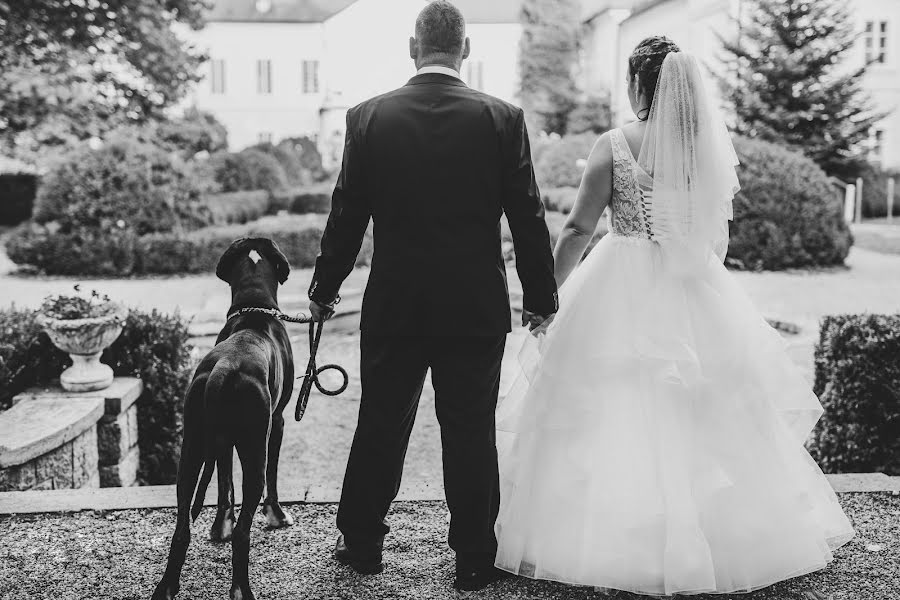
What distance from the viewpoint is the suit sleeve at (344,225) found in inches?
119

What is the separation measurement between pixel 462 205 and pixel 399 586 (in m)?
1.38

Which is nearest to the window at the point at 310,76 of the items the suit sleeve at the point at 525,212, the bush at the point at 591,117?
the bush at the point at 591,117

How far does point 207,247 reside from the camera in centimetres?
1425

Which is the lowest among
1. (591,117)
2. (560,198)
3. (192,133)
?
(560,198)

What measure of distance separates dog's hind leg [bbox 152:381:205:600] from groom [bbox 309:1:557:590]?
575 millimetres

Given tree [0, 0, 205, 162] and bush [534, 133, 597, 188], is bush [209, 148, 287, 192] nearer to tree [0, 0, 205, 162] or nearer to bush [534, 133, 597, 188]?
tree [0, 0, 205, 162]

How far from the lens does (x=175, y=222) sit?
48.8 feet

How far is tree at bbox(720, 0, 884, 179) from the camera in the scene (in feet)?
69.9

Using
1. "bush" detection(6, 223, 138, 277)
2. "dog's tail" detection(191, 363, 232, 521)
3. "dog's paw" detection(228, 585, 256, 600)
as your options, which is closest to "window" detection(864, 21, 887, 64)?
"bush" detection(6, 223, 138, 277)

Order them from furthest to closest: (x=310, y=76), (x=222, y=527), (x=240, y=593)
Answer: (x=310, y=76)
(x=222, y=527)
(x=240, y=593)

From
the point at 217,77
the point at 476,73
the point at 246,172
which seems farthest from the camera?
the point at 217,77

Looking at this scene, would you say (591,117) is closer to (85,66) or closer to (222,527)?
(85,66)

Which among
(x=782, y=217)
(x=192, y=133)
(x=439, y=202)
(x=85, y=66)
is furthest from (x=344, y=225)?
(x=192, y=133)

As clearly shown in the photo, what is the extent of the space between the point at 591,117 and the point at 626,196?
3184cm
